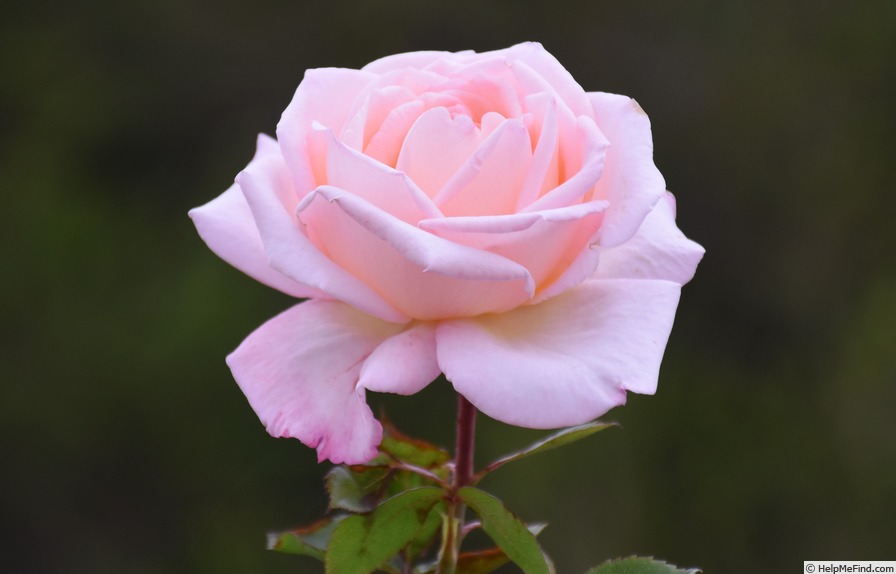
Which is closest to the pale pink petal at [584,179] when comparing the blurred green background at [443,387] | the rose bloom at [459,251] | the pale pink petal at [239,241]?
the rose bloom at [459,251]

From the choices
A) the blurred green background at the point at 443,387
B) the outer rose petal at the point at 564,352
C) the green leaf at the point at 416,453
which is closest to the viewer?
the outer rose petal at the point at 564,352

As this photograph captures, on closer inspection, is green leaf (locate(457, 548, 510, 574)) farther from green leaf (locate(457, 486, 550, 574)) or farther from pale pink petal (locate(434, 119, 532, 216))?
pale pink petal (locate(434, 119, 532, 216))

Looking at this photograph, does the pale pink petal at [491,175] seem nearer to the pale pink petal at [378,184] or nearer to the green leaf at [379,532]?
the pale pink petal at [378,184]

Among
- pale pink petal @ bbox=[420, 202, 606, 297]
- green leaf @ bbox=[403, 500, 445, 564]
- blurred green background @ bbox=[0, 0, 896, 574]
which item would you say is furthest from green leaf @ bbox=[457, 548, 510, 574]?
blurred green background @ bbox=[0, 0, 896, 574]

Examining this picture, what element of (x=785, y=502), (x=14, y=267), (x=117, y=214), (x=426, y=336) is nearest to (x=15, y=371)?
(x=14, y=267)

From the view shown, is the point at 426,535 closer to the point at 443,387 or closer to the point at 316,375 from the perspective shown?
the point at 316,375
